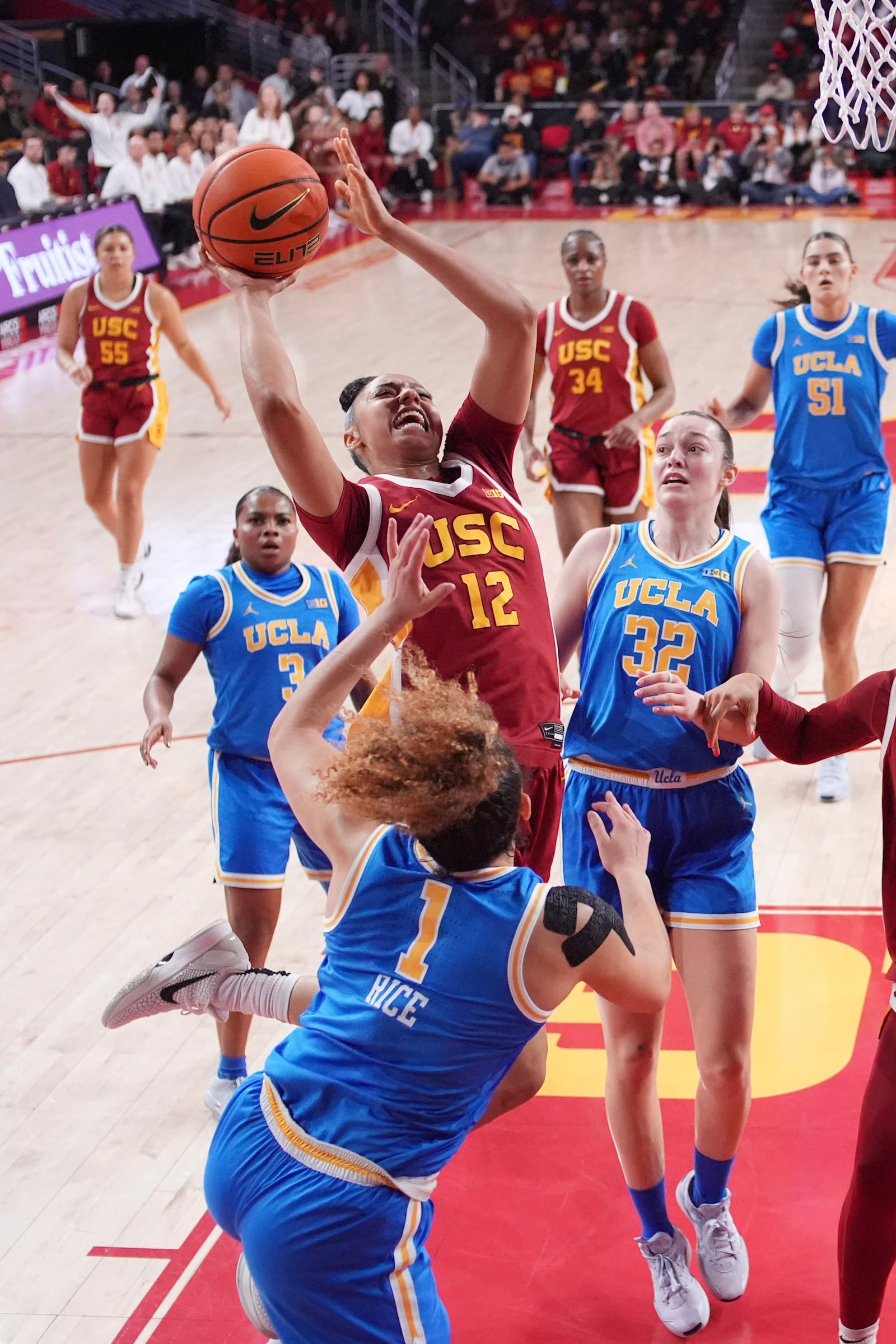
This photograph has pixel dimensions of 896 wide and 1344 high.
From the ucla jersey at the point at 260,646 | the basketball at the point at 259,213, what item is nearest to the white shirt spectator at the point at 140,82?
the ucla jersey at the point at 260,646

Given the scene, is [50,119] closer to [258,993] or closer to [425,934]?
[258,993]

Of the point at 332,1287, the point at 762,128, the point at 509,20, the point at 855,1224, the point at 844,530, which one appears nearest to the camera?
the point at 332,1287

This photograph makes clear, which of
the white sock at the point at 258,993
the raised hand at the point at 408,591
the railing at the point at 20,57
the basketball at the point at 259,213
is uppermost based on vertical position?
the basketball at the point at 259,213

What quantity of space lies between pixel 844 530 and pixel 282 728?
13.0 ft

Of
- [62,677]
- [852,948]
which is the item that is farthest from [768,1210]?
[62,677]

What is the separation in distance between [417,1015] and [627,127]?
75.0ft

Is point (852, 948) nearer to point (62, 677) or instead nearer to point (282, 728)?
point (282, 728)

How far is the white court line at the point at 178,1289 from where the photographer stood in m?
3.63

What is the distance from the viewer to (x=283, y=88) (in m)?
23.4

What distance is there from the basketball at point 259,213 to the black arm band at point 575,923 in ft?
5.65

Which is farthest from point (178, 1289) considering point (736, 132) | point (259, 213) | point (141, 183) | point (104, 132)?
point (736, 132)

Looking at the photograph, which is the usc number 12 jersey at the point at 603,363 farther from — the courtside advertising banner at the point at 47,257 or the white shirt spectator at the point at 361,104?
the white shirt spectator at the point at 361,104

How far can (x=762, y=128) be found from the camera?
22.5 meters

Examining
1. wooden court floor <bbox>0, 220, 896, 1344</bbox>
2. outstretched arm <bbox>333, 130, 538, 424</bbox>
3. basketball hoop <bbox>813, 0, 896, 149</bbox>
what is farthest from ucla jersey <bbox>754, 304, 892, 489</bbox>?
outstretched arm <bbox>333, 130, 538, 424</bbox>
